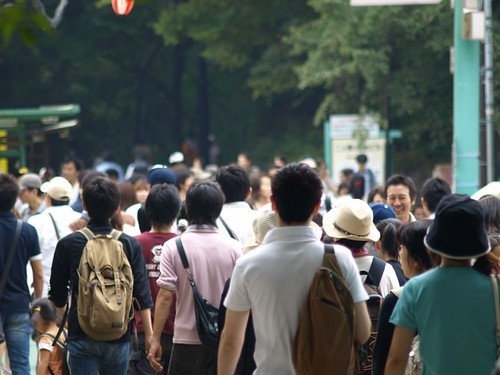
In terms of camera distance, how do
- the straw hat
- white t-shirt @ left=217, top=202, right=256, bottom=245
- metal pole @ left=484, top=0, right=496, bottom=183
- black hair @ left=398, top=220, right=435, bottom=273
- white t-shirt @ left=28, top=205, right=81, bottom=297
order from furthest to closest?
metal pole @ left=484, top=0, right=496, bottom=183, white t-shirt @ left=28, top=205, right=81, bottom=297, white t-shirt @ left=217, top=202, right=256, bottom=245, the straw hat, black hair @ left=398, top=220, right=435, bottom=273

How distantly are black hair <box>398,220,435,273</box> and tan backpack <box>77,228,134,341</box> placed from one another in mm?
1837

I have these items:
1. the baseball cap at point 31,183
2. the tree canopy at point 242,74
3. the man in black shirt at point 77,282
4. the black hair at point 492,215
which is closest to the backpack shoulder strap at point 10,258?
the man in black shirt at point 77,282

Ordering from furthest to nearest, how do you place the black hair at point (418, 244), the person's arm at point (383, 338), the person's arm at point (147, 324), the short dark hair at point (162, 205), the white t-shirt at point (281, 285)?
the short dark hair at point (162, 205)
the person's arm at point (147, 324)
the black hair at point (418, 244)
the person's arm at point (383, 338)
the white t-shirt at point (281, 285)

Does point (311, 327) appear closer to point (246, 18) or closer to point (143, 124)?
point (246, 18)

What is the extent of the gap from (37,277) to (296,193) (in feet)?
13.5

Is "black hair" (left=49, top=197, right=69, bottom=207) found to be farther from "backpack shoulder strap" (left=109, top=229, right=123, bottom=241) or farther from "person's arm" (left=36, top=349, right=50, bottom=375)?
"backpack shoulder strap" (left=109, top=229, right=123, bottom=241)

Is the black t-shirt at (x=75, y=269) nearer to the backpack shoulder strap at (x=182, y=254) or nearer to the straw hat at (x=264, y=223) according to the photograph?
the backpack shoulder strap at (x=182, y=254)

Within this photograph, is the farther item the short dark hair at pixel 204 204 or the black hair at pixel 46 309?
the black hair at pixel 46 309

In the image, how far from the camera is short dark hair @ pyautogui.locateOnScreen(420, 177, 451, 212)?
947cm

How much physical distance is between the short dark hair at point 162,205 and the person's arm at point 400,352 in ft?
9.72

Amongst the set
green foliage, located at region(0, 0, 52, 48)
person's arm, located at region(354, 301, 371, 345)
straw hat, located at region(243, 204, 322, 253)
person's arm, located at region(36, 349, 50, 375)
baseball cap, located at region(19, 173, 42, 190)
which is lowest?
person's arm, located at region(36, 349, 50, 375)

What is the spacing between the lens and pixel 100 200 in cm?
698

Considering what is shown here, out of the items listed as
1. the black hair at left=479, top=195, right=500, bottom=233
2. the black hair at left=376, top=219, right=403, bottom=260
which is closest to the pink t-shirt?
the black hair at left=376, top=219, right=403, bottom=260

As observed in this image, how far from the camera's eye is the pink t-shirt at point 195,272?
6895 millimetres
